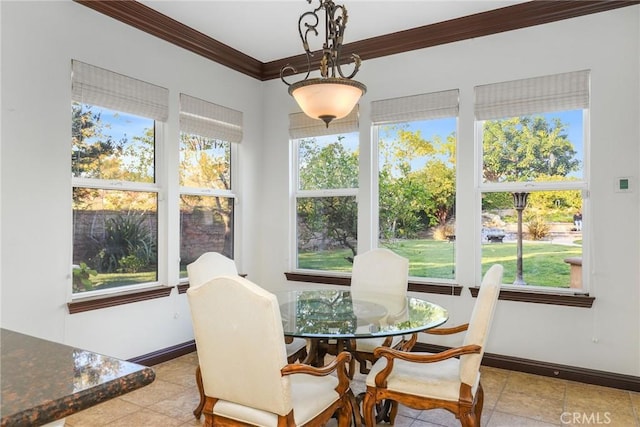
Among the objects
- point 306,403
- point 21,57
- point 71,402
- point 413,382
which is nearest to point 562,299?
point 413,382

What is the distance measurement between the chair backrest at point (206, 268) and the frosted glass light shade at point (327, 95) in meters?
1.33

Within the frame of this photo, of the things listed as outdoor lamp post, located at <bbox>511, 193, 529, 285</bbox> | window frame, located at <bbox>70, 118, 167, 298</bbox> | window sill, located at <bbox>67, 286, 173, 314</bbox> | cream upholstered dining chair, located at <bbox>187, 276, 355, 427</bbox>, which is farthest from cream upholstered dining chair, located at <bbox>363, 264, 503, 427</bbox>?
window frame, located at <bbox>70, 118, 167, 298</bbox>

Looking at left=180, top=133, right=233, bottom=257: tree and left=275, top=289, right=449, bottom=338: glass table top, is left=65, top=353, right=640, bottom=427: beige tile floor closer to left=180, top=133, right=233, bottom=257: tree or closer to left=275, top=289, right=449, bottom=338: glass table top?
Result: left=275, top=289, right=449, bottom=338: glass table top

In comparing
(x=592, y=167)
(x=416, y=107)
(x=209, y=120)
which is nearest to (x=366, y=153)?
(x=416, y=107)

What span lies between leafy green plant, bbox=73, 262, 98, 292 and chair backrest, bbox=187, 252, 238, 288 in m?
0.84

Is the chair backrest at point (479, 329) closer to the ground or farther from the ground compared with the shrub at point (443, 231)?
closer to the ground

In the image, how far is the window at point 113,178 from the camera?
3146 mm

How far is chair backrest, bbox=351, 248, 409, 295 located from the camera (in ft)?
10.5

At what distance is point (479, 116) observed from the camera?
363 centimetres

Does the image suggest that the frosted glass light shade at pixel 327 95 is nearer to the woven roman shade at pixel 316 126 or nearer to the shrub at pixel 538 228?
the woven roman shade at pixel 316 126

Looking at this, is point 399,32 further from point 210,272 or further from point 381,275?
point 210,272

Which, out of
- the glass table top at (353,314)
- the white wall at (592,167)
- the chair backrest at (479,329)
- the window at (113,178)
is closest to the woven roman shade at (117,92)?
the window at (113,178)

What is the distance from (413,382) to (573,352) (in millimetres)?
1922

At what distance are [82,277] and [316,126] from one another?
2550mm
